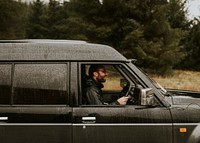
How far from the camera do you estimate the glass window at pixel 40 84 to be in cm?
389

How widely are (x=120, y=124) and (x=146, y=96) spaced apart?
479mm

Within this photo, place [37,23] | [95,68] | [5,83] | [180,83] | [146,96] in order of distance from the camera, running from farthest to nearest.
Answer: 1. [37,23]
2. [180,83]
3. [95,68]
4. [5,83]
5. [146,96]

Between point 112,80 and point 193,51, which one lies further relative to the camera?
point 193,51

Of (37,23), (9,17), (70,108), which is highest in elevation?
(37,23)

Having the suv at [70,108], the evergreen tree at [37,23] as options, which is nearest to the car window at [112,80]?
the suv at [70,108]

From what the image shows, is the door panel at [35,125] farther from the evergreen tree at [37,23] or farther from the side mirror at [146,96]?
the evergreen tree at [37,23]

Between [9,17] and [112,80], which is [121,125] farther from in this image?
[9,17]

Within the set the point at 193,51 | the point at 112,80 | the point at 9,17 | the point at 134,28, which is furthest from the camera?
the point at 193,51

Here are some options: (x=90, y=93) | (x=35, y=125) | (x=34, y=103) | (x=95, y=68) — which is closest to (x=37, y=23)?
(x=95, y=68)

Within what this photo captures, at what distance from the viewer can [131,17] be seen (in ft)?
82.2

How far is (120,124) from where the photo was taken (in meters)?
3.87

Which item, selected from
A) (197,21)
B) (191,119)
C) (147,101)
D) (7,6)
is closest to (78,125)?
(147,101)

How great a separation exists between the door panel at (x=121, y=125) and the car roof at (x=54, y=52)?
0.66 metres

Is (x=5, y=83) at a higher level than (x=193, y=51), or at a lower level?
lower
